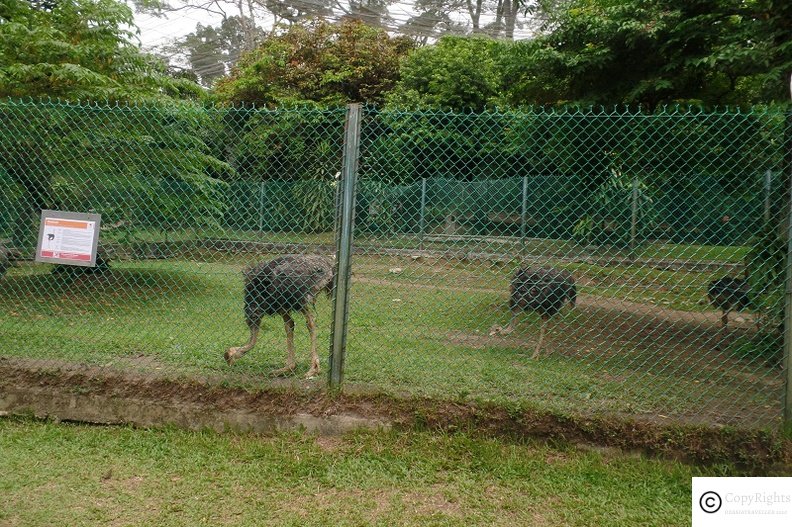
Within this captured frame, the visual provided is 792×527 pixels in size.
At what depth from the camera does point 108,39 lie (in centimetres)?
862

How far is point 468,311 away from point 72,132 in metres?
4.28

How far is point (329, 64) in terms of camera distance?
802 inches

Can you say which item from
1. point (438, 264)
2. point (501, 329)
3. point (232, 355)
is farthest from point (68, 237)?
point (501, 329)

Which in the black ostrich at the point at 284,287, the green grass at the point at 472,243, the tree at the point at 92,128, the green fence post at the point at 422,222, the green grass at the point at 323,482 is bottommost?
the green grass at the point at 323,482

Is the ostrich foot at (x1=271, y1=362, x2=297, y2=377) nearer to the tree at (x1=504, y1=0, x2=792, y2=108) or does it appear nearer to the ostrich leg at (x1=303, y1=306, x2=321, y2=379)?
the ostrich leg at (x1=303, y1=306, x2=321, y2=379)

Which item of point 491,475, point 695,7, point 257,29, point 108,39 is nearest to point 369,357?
point 491,475

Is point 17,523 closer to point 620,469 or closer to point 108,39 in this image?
point 620,469

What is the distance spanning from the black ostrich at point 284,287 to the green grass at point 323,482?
1039mm

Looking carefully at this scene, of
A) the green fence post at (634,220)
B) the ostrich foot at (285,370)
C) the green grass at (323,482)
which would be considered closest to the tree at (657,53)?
the green fence post at (634,220)

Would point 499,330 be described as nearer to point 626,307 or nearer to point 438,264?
point 626,307

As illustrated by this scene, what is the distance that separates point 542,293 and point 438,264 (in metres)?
1.22

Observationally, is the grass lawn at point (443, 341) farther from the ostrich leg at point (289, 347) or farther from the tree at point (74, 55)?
the tree at point (74, 55)

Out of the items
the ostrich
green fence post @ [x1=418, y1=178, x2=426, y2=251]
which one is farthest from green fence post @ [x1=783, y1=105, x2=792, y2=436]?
A: green fence post @ [x1=418, y1=178, x2=426, y2=251]

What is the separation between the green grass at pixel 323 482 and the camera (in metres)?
3.17
